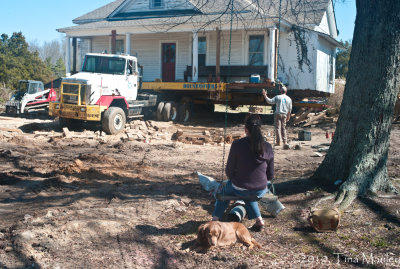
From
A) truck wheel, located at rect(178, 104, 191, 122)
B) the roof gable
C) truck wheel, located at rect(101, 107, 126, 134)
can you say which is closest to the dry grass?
the roof gable

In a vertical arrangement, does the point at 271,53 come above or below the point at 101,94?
above

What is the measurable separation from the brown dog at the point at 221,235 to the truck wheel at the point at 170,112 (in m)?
13.7

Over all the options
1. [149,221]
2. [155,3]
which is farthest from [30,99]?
[149,221]

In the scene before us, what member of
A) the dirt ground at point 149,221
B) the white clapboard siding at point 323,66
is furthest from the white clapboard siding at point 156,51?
the dirt ground at point 149,221

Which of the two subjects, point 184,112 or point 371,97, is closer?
point 371,97

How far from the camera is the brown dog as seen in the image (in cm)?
430

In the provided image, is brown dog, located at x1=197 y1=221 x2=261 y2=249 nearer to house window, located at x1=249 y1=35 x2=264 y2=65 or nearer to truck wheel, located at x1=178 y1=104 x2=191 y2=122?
truck wheel, located at x1=178 y1=104 x2=191 y2=122

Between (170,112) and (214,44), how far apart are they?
5990 millimetres

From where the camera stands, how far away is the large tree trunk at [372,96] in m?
6.07

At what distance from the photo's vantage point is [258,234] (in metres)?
5.04

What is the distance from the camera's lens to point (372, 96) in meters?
6.14

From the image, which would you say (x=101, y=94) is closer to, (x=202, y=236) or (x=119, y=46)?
(x=119, y=46)

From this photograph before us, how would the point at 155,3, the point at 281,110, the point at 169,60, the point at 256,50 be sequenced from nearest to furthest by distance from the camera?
the point at 281,110 < the point at 256,50 < the point at 169,60 < the point at 155,3

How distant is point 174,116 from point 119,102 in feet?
11.4
